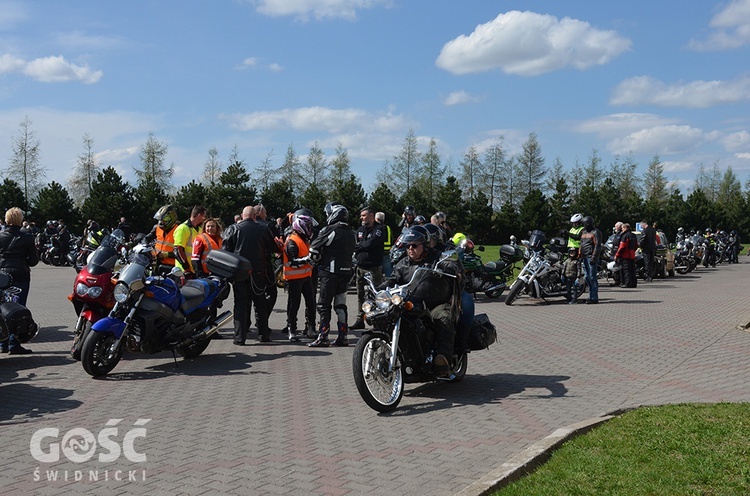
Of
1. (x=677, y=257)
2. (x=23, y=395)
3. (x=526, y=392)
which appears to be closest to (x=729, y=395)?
(x=526, y=392)

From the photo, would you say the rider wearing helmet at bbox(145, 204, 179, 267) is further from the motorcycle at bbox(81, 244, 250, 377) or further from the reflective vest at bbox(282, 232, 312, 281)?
the reflective vest at bbox(282, 232, 312, 281)

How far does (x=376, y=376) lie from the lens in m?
6.61

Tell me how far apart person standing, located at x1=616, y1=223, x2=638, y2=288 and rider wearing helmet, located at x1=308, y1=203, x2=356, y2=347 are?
12027mm

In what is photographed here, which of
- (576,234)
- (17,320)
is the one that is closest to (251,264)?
(17,320)

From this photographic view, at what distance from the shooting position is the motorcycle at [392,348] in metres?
6.48

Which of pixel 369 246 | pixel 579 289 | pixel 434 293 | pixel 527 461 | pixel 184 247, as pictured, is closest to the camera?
pixel 527 461

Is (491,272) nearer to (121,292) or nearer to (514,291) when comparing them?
(514,291)

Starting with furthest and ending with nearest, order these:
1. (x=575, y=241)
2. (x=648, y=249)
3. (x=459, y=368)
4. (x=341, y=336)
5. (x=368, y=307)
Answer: (x=648, y=249) → (x=575, y=241) → (x=341, y=336) → (x=459, y=368) → (x=368, y=307)

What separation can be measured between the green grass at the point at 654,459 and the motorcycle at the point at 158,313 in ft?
16.7

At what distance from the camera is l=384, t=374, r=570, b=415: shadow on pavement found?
693cm

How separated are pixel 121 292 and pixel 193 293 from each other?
3.98ft

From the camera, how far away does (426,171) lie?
66625 millimetres

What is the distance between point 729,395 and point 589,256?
941 cm

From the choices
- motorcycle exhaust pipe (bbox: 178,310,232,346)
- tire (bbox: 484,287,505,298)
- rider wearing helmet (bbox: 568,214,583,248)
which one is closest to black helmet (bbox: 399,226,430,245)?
motorcycle exhaust pipe (bbox: 178,310,232,346)
